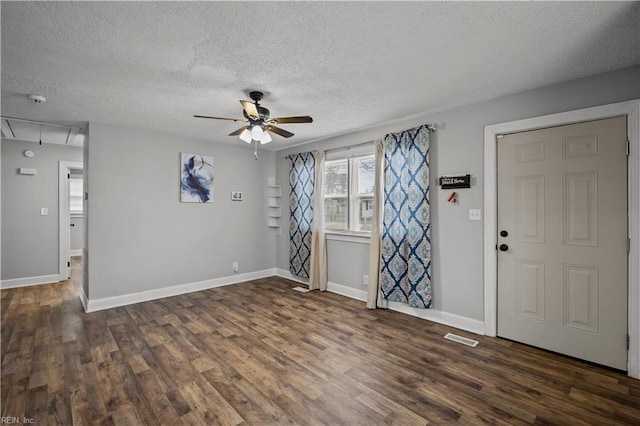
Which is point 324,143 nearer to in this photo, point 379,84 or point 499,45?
point 379,84

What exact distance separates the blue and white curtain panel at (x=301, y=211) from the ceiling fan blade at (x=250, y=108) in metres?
2.27

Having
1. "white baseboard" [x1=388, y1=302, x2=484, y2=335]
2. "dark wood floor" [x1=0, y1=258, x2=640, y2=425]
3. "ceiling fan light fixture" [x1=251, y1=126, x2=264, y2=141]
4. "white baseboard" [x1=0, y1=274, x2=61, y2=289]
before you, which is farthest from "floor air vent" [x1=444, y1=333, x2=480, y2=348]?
"white baseboard" [x1=0, y1=274, x2=61, y2=289]

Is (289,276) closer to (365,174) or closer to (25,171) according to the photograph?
(365,174)

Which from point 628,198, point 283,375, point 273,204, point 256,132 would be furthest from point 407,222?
point 273,204

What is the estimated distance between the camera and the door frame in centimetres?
232

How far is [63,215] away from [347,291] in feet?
17.3

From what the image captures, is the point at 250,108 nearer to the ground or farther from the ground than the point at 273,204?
farther from the ground

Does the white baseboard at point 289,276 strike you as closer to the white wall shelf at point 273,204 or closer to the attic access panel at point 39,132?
the white wall shelf at point 273,204

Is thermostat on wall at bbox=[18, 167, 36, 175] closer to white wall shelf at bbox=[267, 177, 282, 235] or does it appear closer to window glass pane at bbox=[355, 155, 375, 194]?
white wall shelf at bbox=[267, 177, 282, 235]

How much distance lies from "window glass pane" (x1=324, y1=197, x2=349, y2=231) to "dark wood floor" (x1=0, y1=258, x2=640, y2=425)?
1544mm

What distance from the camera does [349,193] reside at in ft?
15.2

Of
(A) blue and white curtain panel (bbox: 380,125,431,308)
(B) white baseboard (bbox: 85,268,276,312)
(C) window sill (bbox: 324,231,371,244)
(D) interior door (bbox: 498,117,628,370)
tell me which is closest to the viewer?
(D) interior door (bbox: 498,117,628,370)

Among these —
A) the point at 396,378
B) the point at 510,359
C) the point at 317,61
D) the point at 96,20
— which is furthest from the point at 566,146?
the point at 96,20

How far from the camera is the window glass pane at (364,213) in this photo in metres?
4.43
